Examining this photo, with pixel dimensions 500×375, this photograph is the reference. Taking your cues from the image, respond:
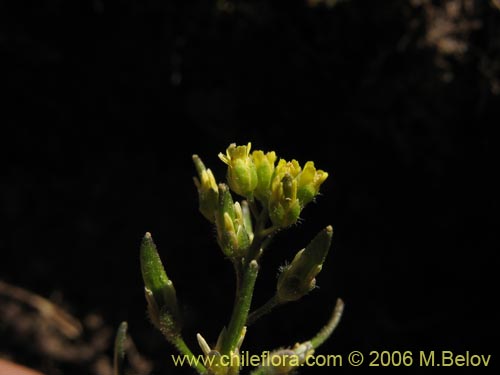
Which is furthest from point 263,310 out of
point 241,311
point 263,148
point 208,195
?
point 263,148

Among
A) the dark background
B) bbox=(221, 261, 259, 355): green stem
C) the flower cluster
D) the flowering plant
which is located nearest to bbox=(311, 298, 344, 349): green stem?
the flowering plant

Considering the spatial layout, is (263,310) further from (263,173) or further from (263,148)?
(263,148)

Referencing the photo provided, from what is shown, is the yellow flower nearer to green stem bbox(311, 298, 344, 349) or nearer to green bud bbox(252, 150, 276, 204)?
green bud bbox(252, 150, 276, 204)

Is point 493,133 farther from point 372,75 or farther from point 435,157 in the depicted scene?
point 372,75

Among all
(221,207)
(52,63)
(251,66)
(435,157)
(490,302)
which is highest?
(52,63)

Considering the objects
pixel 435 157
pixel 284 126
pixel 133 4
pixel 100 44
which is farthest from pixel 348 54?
pixel 100 44

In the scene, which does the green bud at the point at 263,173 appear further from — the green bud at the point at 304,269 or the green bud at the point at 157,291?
the green bud at the point at 157,291
